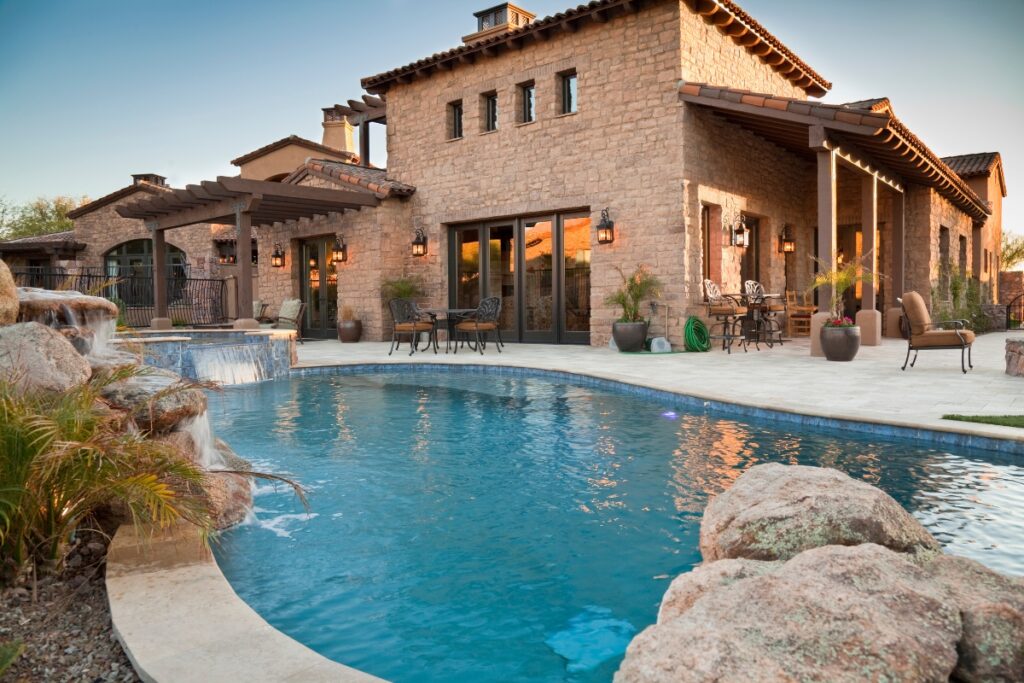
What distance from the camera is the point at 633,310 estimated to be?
10602mm

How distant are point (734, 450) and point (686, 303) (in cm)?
636

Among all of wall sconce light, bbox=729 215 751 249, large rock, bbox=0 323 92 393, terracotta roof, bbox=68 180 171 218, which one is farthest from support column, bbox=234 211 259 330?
terracotta roof, bbox=68 180 171 218

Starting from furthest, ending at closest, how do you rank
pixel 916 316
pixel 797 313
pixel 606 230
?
pixel 797 313
pixel 606 230
pixel 916 316

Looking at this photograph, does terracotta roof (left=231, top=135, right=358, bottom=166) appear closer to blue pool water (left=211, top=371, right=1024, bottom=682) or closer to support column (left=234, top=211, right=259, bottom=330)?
support column (left=234, top=211, right=259, bottom=330)

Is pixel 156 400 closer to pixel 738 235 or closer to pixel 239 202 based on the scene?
pixel 239 202

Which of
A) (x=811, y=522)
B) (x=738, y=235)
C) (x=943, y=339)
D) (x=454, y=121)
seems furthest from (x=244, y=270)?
(x=811, y=522)

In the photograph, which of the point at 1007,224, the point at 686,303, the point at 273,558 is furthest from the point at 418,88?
the point at 1007,224

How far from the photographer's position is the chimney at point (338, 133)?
21.3 m

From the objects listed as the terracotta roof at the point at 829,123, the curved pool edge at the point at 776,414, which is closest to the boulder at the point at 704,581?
the curved pool edge at the point at 776,414

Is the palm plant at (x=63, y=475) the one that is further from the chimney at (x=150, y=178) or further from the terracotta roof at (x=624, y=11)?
the chimney at (x=150, y=178)

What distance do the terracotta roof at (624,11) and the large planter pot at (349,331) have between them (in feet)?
16.6

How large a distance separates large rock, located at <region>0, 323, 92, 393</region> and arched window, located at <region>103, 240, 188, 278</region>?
21.5m

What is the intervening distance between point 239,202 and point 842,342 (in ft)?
31.4

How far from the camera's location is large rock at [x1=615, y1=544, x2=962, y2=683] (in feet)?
3.92
